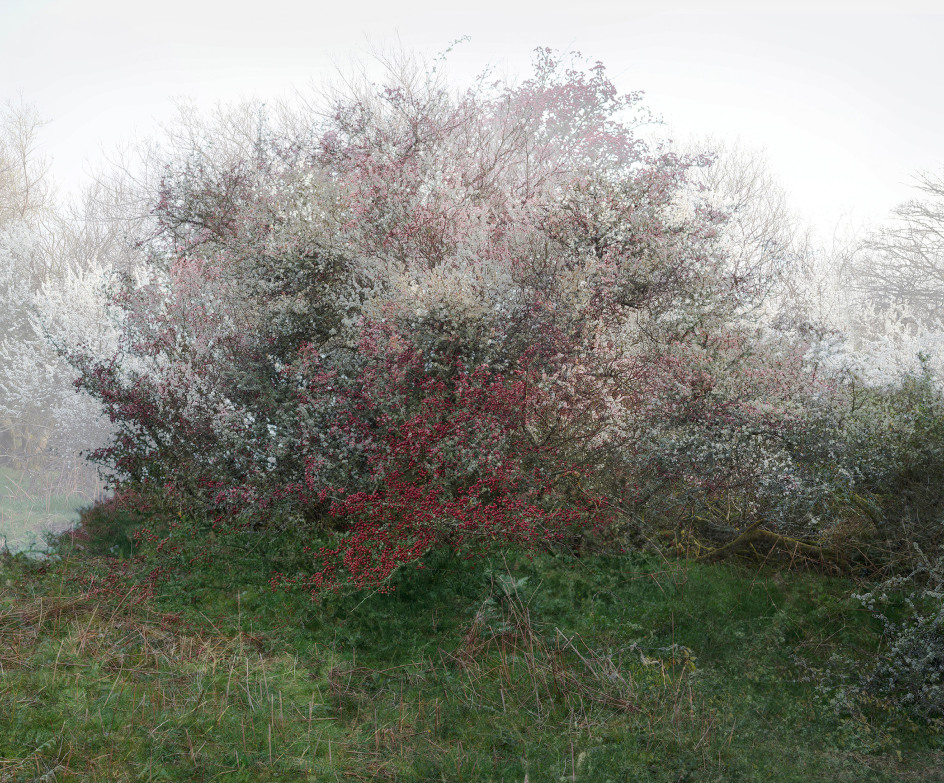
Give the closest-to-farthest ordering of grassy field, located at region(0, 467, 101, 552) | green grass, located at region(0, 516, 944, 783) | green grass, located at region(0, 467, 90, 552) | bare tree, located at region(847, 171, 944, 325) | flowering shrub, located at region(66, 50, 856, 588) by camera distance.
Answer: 1. green grass, located at region(0, 516, 944, 783)
2. flowering shrub, located at region(66, 50, 856, 588)
3. green grass, located at region(0, 467, 90, 552)
4. grassy field, located at region(0, 467, 101, 552)
5. bare tree, located at region(847, 171, 944, 325)

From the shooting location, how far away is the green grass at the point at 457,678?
4.54 meters

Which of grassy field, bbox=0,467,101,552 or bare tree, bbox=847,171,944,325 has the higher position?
bare tree, bbox=847,171,944,325

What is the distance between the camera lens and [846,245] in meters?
26.3

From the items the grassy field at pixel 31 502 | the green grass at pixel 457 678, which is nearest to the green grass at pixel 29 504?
the grassy field at pixel 31 502

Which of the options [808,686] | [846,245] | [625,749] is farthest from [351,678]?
[846,245]

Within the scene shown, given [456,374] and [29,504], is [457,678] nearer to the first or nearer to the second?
[456,374]

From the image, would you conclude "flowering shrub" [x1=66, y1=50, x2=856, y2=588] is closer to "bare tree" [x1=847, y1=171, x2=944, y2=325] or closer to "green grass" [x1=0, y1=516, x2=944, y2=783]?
"green grass" [x1=0, y1=516, x2=944, y2=783]

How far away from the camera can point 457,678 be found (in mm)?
5730

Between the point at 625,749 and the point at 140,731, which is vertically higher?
the point at 140,731

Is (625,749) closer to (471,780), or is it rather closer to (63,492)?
(471,780)

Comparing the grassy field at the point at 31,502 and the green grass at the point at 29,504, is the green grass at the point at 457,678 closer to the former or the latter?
the green grass at the point at 29,504

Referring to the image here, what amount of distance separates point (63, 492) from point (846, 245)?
81.8ft

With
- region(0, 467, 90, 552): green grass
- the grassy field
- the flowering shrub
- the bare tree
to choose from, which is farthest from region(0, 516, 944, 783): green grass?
the bare tree

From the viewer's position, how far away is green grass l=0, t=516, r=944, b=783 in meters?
4.54
